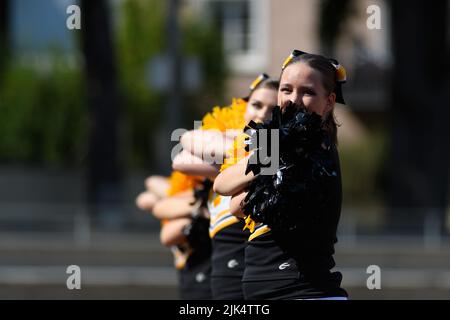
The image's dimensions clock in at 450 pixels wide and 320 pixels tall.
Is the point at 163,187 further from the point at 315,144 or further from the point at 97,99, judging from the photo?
the point at 97,99

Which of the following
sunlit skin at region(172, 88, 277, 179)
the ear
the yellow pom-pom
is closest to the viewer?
the ear

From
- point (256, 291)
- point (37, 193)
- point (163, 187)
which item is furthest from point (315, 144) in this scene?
point (37, 193)

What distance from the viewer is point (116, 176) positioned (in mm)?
17891

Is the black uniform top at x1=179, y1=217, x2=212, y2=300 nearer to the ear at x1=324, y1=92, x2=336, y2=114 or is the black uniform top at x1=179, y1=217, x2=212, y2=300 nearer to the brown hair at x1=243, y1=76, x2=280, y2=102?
the brown hair at x1=243, y1=76, x2=280, y2=102

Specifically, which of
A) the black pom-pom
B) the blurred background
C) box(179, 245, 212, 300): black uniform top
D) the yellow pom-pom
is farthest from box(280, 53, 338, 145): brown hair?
the blurred background

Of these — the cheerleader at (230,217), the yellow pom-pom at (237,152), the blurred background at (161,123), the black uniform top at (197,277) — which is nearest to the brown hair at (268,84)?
the cheerleader at (230,217)

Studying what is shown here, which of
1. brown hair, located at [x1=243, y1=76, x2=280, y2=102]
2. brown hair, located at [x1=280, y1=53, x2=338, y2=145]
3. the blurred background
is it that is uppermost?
brown hair, located at [x1=280, y1=53, x2=338, y2=145]

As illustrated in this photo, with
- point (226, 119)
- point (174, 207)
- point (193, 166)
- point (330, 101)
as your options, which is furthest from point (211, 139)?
point (174, 207)

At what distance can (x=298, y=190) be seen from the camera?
3.16 m

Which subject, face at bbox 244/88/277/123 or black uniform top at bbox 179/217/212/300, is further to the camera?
black uniform top at bbox 179/217/212/300

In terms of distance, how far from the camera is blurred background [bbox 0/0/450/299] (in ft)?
45.1

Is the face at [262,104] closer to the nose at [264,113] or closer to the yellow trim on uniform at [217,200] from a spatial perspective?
the nose at [264,113]

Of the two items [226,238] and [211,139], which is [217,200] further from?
[211,139]

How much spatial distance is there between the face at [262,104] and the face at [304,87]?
0.63m
